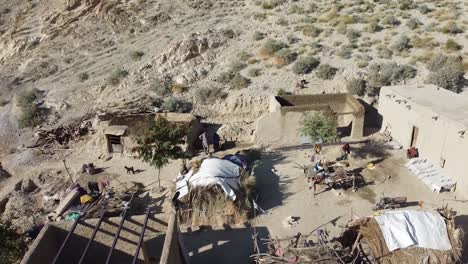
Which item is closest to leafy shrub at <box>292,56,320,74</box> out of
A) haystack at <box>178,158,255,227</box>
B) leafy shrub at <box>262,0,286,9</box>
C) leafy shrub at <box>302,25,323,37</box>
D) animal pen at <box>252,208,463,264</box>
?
leafy shrub at <box>302,25,323,37</box>

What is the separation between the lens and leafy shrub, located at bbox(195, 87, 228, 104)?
1065 inches

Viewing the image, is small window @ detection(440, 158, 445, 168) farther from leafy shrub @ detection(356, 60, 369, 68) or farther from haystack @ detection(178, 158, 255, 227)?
leafy shrub @ detection(356, 60, 369, 68)

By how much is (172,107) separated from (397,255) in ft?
55.7

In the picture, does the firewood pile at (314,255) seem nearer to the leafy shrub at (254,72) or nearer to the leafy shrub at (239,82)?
the leafy shrub at (239,82)

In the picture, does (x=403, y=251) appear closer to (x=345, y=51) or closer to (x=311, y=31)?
(x=345, y=51)

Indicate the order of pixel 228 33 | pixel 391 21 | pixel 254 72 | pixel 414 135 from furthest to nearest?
pixel 228 33
pixel 391 21
pixel 254 72
pixel 414 135

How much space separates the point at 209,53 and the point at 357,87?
11052 mm

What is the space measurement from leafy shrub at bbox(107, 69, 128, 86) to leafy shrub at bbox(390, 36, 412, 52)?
1887 centimetres

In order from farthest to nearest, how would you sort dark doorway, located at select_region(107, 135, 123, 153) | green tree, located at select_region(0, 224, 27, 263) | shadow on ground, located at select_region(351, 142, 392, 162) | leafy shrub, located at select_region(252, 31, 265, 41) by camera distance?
leafy shrub, located at select_region(252, 31, 265, 41) < dark doorway, located at select_region(107, 135, 123, 153) < shadow on ground, located at select_region(351, 142, 392, 162) < green tree, located at select_region(0, 224, 27, 263)

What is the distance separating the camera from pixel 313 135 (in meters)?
20.6

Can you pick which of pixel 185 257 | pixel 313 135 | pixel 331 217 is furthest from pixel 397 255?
pixel 313 135

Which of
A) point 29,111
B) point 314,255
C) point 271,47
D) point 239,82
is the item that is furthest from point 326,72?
point 29,111

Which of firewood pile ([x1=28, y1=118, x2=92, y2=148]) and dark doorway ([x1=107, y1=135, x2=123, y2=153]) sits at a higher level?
dark doorway ([x1=107, y1=135, x2=123, y2=153])

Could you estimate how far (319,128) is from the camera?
20453 mm
